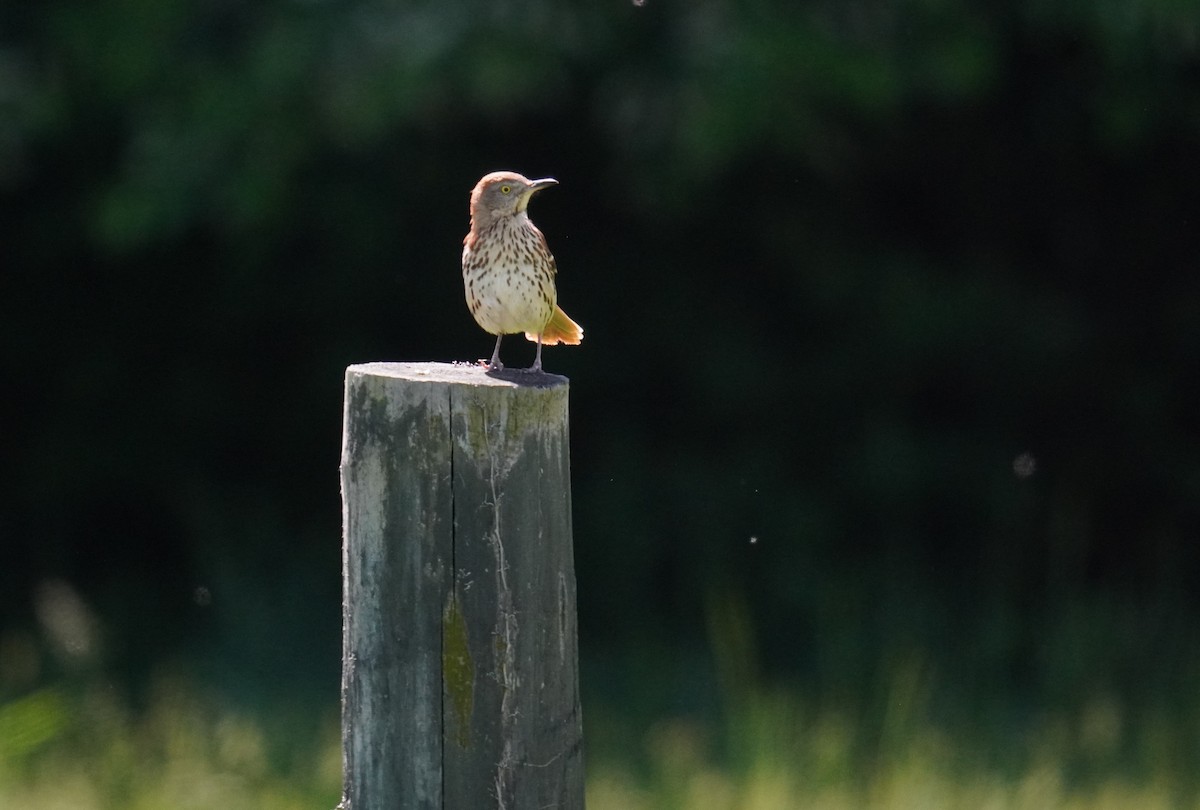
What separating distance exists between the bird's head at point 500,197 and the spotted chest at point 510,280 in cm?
6

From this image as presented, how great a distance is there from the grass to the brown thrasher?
68.5 inches

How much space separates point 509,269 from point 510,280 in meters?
0.03

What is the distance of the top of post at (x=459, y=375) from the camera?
2.29 m

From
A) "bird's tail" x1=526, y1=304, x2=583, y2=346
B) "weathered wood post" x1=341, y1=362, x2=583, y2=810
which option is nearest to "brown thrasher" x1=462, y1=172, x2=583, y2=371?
"bird's tail" x1=526, y1=304, x2=583, y2=346

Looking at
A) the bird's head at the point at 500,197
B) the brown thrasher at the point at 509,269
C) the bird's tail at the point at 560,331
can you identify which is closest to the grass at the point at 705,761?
the bird's tail at the point at 560,331

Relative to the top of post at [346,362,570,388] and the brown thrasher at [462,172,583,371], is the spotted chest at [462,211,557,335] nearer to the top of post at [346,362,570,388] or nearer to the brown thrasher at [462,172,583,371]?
the brown thrasher at [462,172,583,371]

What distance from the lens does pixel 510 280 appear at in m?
3.71

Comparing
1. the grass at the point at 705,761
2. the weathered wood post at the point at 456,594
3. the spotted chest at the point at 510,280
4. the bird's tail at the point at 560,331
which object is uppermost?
the spotted chest at the point at 510,280

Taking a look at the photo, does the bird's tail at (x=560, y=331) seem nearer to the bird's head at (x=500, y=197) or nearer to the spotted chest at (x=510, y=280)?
the spotted chest at (x=510, y=280)

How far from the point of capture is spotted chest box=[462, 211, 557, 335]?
3.70m

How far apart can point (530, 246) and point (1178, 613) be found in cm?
472

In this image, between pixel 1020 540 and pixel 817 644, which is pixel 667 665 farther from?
pixel 1020 540

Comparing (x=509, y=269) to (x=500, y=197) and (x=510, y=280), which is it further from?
(x=500, y=197)

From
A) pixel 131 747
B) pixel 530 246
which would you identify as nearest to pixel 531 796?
pixel 530 246
